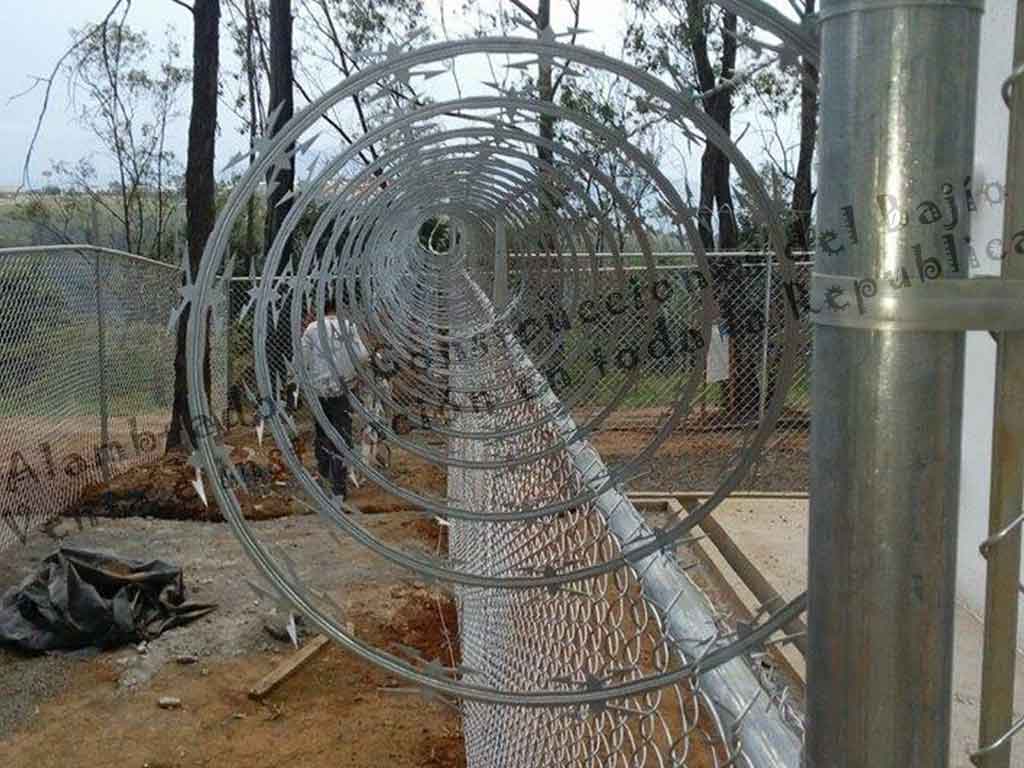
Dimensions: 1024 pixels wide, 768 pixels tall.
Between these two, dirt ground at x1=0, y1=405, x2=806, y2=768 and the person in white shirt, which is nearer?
dirt ground at x1=0, y1=405, x2=806, y2=768

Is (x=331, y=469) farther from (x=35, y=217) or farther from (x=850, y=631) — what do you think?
(x=35, y=217)

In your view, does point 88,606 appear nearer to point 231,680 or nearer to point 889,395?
point 231,680

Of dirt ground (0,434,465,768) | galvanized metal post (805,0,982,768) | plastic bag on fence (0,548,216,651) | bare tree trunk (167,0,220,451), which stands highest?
bare tree trunk (167,0,220,451)

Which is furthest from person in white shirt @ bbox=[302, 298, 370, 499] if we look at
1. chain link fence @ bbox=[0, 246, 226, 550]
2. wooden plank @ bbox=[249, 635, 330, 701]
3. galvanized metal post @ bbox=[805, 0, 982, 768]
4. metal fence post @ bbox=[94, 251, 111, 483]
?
galvanized metal post @ bbox=[805, 0, 982, 768]

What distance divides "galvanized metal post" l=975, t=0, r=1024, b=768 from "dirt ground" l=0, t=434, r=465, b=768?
3151 mm

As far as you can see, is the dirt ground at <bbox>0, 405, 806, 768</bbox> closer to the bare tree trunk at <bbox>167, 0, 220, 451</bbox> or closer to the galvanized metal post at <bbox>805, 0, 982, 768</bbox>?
the galvanized metal post at <bbox>805, 0, 982, 768</bbox>

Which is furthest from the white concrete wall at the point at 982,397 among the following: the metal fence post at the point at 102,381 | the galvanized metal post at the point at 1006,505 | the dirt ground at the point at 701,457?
the metal fence post at the point at 102,381

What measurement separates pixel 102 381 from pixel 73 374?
492 mm

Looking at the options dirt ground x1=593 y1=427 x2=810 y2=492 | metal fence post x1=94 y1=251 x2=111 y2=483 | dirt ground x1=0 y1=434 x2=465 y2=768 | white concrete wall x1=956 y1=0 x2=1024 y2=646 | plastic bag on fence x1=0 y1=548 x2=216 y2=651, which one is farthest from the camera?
dirt ground x1=593 y1=427 x2=810 y2=492

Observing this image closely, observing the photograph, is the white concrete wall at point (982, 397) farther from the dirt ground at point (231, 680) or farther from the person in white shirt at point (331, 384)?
the person in white shirt at point (331, 384)

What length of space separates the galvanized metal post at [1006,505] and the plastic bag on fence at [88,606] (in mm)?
6248

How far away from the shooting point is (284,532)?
9023mm

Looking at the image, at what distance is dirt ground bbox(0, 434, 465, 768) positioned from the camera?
5047 millimetres

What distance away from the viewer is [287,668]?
5859mm
